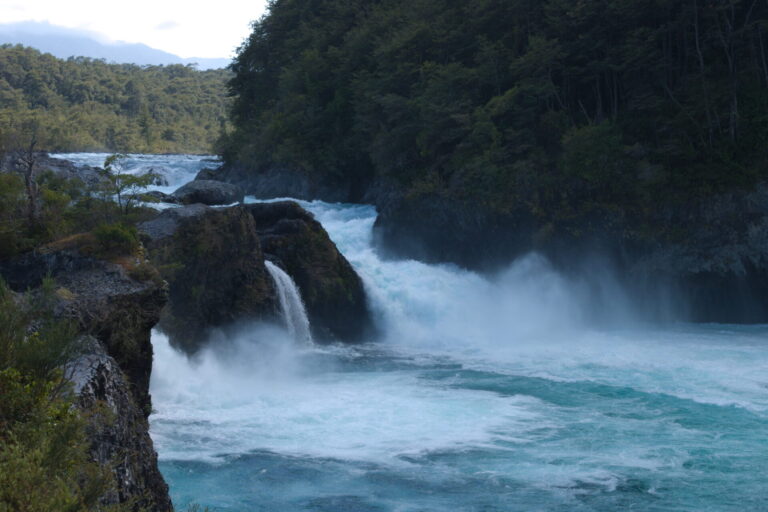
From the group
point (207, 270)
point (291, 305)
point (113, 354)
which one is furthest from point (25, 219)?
point (291, 305)

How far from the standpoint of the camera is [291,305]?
65.3ft

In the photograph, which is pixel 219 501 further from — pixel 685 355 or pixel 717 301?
pixel 717 301

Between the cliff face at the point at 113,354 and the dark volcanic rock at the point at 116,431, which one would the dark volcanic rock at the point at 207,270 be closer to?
the cliff face at the point at 113,354

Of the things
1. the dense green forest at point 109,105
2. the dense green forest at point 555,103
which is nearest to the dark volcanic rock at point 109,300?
the dense green forest at point 555,103

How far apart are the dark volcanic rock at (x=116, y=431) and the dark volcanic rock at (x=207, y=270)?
7661 millimetres

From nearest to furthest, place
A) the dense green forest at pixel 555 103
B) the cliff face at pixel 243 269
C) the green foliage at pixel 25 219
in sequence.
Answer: the green foliage at pixel 25 219 → the cliff face at pixel 243 269 → the dense green forest at pixel 555 103

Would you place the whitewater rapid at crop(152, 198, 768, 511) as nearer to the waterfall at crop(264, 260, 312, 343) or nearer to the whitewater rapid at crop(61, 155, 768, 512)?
the whitewater rapid at crop(61, 155, 768, 512)

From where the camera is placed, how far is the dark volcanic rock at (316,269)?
21109 mm

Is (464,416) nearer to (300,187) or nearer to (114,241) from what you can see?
(114,241)

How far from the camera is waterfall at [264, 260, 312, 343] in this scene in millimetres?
19484

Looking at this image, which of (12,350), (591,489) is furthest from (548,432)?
(12,350)

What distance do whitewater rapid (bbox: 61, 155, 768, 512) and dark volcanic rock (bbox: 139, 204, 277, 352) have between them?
628 mm

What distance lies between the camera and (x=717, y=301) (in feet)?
75.9

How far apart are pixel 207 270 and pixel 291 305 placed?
2.97m
